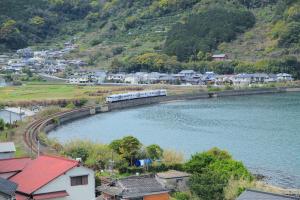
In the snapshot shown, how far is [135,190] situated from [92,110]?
1148 inches

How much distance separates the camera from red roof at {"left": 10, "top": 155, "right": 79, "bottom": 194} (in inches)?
467

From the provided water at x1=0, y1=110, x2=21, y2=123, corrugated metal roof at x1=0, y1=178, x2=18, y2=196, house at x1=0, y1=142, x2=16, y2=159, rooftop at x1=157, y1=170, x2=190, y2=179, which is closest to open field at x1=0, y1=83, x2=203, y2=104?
water at x1=0, y1=110, x2=21, y2=123

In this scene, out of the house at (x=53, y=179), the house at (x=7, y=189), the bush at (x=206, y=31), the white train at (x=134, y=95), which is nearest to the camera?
the house at (x=7, y=189)

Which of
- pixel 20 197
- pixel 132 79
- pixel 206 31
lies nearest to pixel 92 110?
pixel 132 79

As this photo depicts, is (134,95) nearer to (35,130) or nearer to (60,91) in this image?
(60,91)

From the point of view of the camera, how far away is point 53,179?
11.9 metres

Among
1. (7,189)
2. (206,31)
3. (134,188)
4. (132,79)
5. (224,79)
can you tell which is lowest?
(134,188)

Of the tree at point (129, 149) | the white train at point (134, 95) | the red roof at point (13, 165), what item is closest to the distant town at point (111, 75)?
the white train at point (134, 95)

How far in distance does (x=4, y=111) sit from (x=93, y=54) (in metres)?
37.0

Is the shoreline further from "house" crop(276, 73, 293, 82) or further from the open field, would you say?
"house" crop(276, 73, 293, 82)

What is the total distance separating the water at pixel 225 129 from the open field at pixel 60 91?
3.90 m

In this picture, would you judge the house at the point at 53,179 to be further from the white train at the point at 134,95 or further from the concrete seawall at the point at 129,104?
the white train at the point at 134,95

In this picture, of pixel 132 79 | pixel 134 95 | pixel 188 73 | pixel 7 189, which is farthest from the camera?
pixel 188 73

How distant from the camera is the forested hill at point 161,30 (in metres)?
63.0
